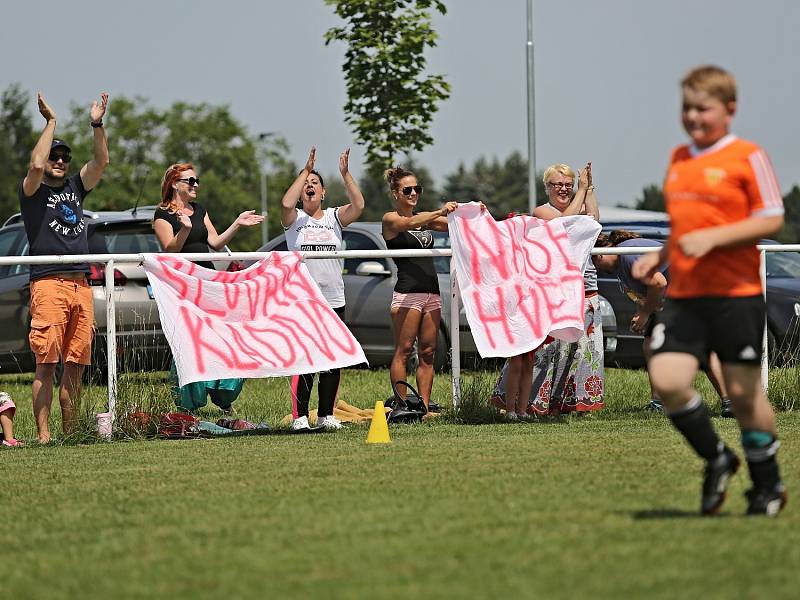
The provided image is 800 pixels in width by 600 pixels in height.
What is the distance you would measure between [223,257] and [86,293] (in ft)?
3.32

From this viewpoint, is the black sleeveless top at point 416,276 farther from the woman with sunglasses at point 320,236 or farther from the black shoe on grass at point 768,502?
the black shoe on grass at point 768,502

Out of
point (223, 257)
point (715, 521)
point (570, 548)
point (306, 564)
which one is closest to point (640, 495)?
point (715, 521)

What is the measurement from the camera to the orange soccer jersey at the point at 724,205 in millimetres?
6055

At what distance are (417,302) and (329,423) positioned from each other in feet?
3.95

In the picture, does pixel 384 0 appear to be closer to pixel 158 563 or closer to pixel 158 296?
pixel 158 296

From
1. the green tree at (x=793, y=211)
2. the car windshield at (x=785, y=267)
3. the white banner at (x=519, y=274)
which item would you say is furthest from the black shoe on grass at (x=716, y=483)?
the green tree at (x=793, y=211)

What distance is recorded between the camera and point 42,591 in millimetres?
5008

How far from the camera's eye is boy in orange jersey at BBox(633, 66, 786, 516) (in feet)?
19.9

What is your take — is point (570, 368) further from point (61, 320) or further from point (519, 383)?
point (61, 320)

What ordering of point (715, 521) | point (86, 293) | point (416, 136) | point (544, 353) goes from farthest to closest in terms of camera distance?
point (416, 136)
point (544, 353)
point (86, 293)
point (715, 521)

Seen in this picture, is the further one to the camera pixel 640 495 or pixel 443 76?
pixel 443 76

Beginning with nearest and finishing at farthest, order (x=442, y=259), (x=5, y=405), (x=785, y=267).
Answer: (x=5, y=405) < (x=442, y=259) < (x=785, y=267)

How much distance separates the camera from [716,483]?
19.9ft

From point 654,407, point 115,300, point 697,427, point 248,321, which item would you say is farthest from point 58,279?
point 697,427
